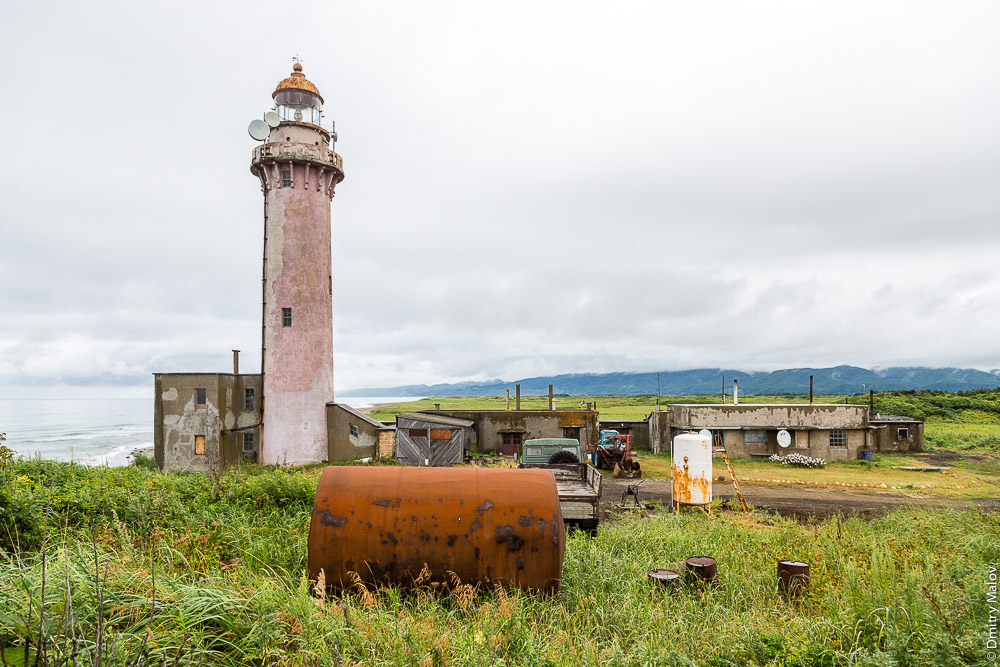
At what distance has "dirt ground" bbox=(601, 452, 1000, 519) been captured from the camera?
16.2 metres

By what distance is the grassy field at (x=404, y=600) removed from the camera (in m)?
4.12

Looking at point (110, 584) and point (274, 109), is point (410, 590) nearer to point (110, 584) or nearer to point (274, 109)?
point (110, 584)

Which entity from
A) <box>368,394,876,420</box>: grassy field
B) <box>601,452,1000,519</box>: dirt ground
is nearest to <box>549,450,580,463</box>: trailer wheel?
<box>601,452,1000,519</box>: dirt ground

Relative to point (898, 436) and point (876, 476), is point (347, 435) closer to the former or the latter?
point (876, 476)

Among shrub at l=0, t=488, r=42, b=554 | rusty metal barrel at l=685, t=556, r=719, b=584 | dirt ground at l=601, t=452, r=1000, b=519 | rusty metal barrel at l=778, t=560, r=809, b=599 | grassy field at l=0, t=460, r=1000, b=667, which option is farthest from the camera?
dirt ground at l=601, t=452, r=1000, b=519

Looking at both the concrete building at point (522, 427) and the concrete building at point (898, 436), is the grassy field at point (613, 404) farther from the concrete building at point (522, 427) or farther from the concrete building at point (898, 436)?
the concrete building at point (522, 427)

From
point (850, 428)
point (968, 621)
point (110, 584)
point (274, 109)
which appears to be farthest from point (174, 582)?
point (850, 428)

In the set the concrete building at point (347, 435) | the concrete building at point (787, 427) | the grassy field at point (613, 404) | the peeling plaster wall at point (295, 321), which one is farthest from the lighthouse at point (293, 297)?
the grassy field at point (613, 404)

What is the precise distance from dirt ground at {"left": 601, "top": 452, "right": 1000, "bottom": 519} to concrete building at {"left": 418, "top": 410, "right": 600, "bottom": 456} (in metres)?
6.11

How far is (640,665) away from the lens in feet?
15.5

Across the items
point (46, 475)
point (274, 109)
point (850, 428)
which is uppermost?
point (274, 109)

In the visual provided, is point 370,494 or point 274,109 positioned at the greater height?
point 274,109

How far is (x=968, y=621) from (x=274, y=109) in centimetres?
3121

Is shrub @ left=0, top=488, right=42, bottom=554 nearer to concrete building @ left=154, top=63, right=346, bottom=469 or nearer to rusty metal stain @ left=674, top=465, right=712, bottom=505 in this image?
rusty metal stain @ left=674, top=465, right=712, bottom=505
